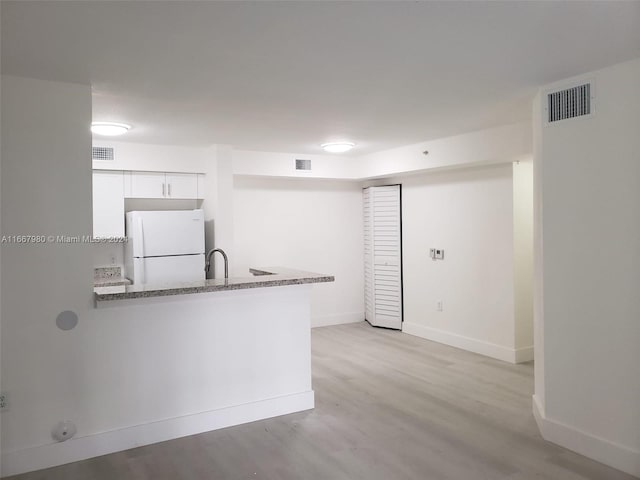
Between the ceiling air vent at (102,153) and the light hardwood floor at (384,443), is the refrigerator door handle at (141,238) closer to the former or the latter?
the ceiling air vent at (102,153)

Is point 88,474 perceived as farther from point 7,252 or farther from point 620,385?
point 620,385

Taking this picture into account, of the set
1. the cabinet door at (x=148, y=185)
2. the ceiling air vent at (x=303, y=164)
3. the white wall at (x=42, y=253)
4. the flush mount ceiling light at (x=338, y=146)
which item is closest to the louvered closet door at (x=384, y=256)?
the ceiling air vent at (x=303, y=164)

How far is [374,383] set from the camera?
176 inches

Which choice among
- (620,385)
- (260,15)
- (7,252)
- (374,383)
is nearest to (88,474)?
(7,252)

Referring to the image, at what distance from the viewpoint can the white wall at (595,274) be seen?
2.85 meters

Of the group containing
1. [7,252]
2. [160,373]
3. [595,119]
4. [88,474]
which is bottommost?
[88,474]

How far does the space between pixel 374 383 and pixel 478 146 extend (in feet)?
8.11

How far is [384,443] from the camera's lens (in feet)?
10.6

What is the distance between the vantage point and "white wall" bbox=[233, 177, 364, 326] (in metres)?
6.33

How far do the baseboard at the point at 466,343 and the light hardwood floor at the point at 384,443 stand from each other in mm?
419

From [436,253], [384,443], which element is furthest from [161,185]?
→ [384,443]

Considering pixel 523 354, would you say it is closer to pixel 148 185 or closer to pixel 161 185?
pixel 161 185

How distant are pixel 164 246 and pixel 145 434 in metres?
2.32

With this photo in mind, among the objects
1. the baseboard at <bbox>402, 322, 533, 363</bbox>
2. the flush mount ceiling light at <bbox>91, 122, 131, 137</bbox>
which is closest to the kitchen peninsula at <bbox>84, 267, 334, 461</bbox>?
the flush mount ceiling light at <bbox>91, 122, 131, 137</bbox>
